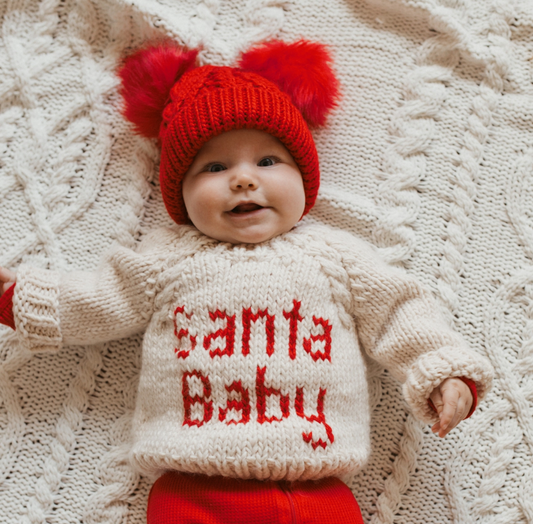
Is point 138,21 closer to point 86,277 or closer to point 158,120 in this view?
point 158,120

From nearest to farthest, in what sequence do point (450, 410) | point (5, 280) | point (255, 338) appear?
point (450, 410)
point (255, 338)
point (5, 280)

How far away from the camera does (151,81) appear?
4.13ft

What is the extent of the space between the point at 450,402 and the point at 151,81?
2.98 feet

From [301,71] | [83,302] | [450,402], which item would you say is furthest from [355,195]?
[83,302]

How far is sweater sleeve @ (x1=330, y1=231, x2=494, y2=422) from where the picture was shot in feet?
3.42

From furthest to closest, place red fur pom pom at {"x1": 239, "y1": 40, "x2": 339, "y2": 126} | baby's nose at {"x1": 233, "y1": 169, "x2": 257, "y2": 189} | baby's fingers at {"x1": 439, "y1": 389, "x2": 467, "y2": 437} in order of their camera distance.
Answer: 1. red fur pom pom at {"x1": 239, "y1": 40, "x2": 339, "y2": 126}
2. baby's nose at {"x1": 233, "y1": 169, "x2": 257, "y2": 189}
3. baby's fingers at {"x1": 439, "y1": 389, "x2": 467, "y2": 437}

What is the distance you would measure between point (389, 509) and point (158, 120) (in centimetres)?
101

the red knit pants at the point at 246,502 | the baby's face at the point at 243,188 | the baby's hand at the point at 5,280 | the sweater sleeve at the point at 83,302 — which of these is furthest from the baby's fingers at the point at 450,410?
the baby's hand at the point at 5,280

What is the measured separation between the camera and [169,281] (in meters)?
1.18

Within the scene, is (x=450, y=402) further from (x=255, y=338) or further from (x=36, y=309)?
(x=36, y=309)

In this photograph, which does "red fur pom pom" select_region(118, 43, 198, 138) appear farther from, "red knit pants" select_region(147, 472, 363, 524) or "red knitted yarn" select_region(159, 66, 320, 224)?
"red knit pants" select_region(147, 472, 363, 524)

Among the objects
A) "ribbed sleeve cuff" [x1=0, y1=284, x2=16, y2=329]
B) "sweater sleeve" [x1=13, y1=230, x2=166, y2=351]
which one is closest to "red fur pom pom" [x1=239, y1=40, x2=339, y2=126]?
"sweater sleeve" [x1=13, y1=230, x2=166, y2=351]

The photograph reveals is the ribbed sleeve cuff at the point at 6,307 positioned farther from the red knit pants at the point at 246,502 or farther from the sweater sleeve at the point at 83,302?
the red knit pants at the point at 246,502

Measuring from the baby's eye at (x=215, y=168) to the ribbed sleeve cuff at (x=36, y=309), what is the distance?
40 centimetres
